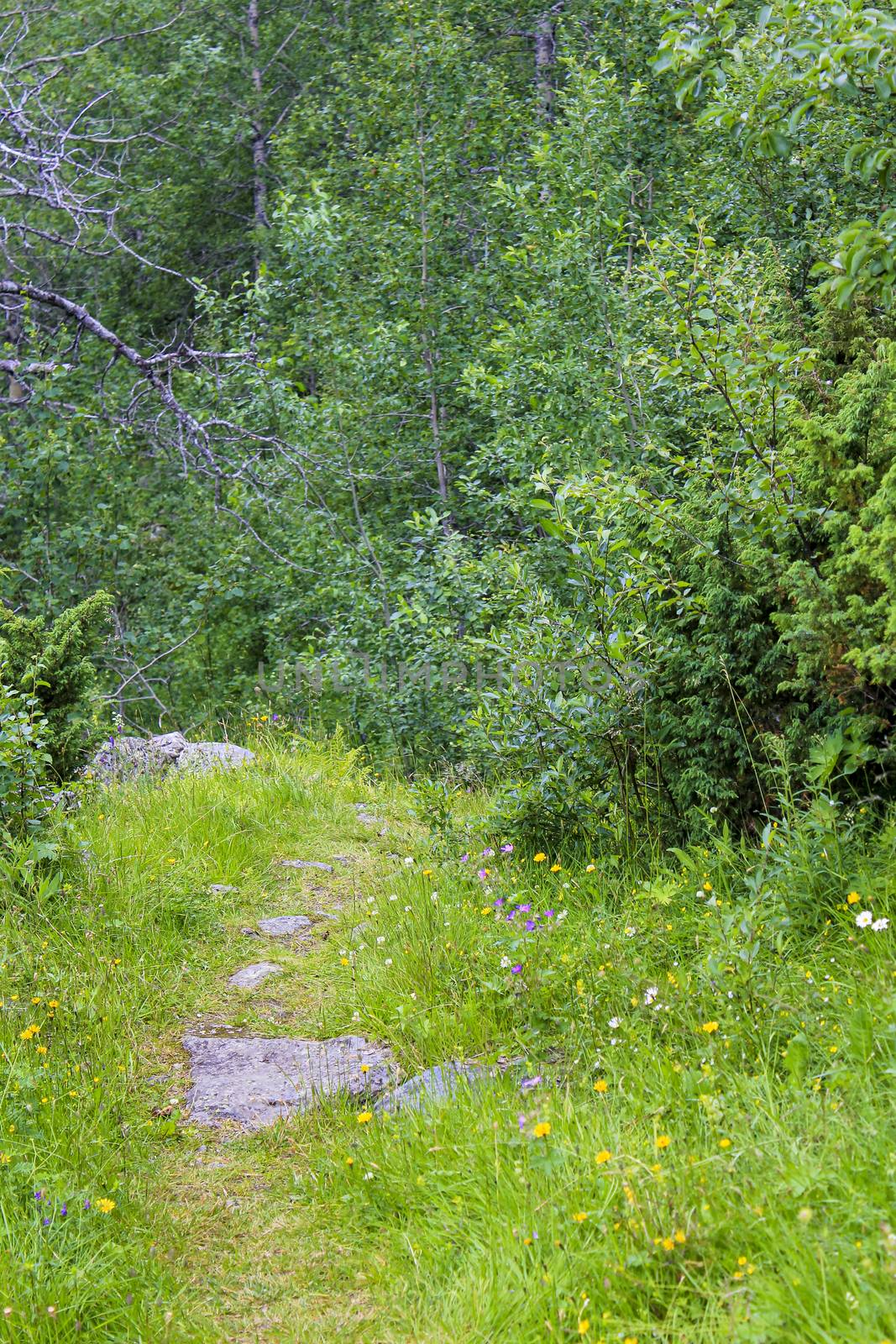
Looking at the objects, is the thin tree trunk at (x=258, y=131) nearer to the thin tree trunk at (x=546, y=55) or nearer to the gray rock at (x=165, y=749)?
the thin tree trunk at (x=546, y=55)

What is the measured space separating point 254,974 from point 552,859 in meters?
1.32

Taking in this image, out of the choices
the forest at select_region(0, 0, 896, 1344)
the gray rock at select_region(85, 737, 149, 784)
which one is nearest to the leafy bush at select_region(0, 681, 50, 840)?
the forest at select_region(0, 0, 896, 1344)

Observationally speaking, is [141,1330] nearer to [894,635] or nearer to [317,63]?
[894,635]

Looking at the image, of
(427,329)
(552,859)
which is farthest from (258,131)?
(552,859)

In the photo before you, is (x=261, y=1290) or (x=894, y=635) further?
(x=894, y=635)

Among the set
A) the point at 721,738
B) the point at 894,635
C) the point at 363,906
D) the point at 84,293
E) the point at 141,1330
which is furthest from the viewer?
the point at 84,293

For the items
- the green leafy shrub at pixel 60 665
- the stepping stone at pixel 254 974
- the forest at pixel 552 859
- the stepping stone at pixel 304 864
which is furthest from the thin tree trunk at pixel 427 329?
the stepping stone at pixel 254 974

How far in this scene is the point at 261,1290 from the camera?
2.88m

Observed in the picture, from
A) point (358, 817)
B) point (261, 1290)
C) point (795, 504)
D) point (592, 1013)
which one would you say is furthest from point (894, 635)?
point (358, 817)

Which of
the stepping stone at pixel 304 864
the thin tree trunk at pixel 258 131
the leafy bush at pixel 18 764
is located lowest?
the stepping stone at pixel 304 864

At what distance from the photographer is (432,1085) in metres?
3.44

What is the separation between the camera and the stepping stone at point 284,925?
16.7 ft

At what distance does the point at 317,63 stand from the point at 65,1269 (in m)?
15.7

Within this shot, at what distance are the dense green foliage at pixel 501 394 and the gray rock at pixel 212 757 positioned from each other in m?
1.51
